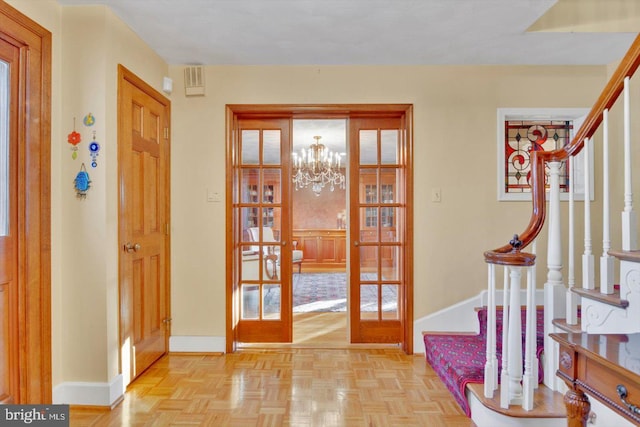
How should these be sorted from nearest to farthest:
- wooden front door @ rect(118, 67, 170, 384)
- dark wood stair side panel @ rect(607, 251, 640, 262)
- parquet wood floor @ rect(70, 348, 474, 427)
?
dark wood stair side panel @ rect(607, 251, 640, 262)
parquet wood floor @ rect(70, 348, 474, 427)
wooden front door @ rect(118, 67, 170, 384)

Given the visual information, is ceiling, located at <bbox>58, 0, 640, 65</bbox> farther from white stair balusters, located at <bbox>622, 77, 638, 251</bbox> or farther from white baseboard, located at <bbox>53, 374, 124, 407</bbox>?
white baseboard, located at <bbox>53, 374, 124, 407</bbox>

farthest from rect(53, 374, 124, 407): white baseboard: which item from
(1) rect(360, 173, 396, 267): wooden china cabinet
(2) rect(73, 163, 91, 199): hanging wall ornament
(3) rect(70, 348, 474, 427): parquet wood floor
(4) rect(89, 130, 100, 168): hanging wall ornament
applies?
(1) rect(360, 173, 396, 267): wooden china cabinet

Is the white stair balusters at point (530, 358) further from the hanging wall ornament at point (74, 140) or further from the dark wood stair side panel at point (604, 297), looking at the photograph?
the hanging wall ornament at point (74, 140)

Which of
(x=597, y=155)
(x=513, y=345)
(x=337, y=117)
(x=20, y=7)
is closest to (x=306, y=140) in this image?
(x=337, y=117)

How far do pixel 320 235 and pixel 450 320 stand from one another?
208 inches

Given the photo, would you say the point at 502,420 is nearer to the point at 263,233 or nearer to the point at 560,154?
the point at 560,154

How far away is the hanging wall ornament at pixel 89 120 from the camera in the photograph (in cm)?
226

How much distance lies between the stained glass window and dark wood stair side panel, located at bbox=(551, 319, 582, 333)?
150 centimetres

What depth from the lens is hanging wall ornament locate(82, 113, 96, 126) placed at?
226 cm

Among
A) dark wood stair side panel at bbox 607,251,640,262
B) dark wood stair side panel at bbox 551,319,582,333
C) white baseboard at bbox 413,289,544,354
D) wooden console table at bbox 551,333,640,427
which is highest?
dark wood stair side panel at bbox 607,251,640,262

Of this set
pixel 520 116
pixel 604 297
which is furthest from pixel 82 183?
pixel 520 116

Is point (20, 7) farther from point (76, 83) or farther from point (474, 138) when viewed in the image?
point (474, 138)

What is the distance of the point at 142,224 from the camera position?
2.74 meters

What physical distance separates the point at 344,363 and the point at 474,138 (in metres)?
2.03
